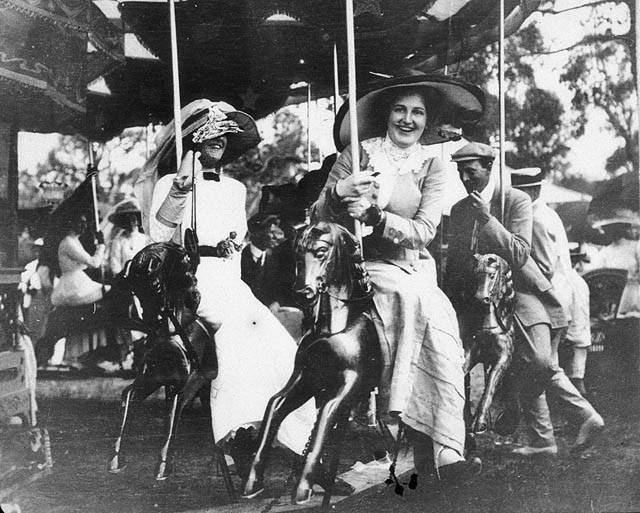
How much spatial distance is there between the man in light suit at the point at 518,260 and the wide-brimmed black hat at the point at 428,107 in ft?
0.82

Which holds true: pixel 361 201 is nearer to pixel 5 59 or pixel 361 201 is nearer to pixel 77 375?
pixel 77 375

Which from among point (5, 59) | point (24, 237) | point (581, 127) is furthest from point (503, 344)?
point (5, 59)

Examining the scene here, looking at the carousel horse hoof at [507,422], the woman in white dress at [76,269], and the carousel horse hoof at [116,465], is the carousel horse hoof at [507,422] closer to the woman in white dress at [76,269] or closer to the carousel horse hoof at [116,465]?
the carousel horse hoof at [116,465]

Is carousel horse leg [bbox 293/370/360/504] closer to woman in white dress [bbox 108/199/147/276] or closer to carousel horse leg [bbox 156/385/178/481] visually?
carousel horse leg [bbox 156/385/178/481]

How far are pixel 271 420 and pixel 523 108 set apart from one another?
3.31 metres

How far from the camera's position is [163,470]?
230 inches

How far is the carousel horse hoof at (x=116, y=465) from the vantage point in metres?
5.88

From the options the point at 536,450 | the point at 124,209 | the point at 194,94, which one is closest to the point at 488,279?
the point at 536,450

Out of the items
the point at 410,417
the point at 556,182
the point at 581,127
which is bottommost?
the point at 410,417

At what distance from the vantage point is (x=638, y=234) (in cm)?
616

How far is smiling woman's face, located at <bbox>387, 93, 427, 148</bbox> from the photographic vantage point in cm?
604

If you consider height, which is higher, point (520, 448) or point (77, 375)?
point (77, 375)

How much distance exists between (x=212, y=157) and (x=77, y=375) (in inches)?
83.7

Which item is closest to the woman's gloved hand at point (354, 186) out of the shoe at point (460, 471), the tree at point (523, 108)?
the tree at point (523, 108)
